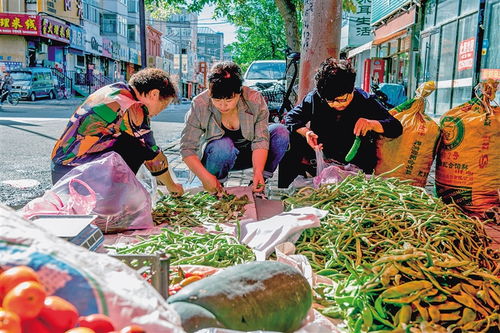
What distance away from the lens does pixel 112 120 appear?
12.9ft

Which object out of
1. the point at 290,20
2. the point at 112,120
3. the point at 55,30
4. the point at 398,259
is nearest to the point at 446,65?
the point at 290,20

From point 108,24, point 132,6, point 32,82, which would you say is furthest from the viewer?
point 132,6

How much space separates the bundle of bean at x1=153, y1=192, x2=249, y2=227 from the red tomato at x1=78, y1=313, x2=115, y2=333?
2.56 m

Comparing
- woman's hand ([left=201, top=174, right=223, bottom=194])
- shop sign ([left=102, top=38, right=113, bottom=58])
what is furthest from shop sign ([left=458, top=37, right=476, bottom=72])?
shop sign ([left=102, top=38, right=113, bottom=58])

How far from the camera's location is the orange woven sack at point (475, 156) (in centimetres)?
443

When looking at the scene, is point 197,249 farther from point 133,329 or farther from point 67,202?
point 133,329

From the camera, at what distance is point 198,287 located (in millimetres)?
1862

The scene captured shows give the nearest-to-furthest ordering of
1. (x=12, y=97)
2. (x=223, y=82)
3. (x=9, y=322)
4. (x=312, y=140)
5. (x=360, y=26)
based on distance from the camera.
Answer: (x=9, y=322)
(x=223, y=82)
(x=312, y=140)
(x=12, y=97)
(x=360, y=26)

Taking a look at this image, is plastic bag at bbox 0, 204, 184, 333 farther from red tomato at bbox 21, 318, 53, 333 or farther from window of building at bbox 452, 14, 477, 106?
window of building at bbox 452, 14, 477, 106

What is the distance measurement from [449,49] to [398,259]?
10036mm

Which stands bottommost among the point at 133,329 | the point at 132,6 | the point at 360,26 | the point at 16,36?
the point at 133,329

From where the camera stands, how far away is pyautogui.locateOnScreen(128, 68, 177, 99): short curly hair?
3.97m

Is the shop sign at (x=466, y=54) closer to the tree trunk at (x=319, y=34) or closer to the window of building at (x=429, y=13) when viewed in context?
the window of building at (x=429, y=13)

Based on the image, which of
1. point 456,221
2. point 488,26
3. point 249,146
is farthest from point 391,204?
point 488,26
